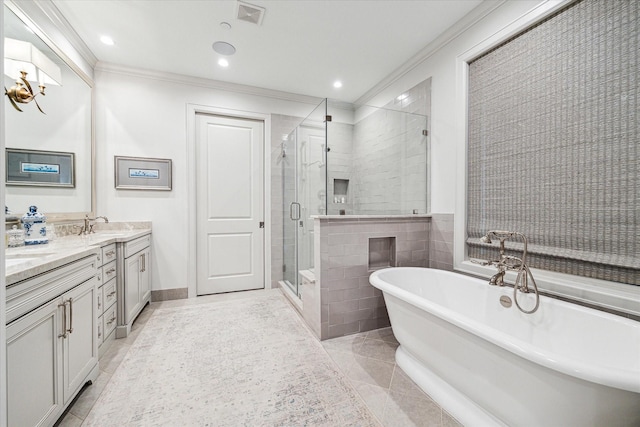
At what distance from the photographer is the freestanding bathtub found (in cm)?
90

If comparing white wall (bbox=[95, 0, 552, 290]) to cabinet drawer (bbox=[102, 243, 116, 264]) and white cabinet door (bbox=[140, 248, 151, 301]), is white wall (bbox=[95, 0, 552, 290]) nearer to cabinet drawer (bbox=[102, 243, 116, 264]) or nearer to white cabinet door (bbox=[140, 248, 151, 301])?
white cabinet door (bbox=[140, 248, 151, 301])

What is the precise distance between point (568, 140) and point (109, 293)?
3489mm

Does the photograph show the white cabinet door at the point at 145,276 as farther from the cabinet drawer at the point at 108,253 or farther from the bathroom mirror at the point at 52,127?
the bathroom mirror at the point at 52,127

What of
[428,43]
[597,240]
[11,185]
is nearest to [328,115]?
[428,43]

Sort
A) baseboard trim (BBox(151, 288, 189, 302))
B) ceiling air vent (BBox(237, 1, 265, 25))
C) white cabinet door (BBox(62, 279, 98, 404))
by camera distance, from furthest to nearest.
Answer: baseboard trim (BBox(151, 288, 189, 302))
ceiling air vent (BBox(237, 1, 265, 25))
white cabinet door (BBox(62, 279, 98, 404))

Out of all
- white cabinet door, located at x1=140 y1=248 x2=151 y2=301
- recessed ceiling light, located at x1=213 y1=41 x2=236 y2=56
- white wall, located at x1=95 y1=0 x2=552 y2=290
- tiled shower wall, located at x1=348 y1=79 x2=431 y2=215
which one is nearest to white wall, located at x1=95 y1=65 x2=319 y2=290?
white wall, located at x1=95 y1=0 x2=552 y2=290

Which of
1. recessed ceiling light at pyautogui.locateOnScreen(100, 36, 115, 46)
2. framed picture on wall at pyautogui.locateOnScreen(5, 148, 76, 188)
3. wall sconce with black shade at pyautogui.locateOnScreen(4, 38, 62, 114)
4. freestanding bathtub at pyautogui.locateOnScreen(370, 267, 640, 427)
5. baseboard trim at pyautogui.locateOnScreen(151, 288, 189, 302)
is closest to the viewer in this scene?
freestanding bathtub at pyautogui.locateOnScreen(370, 267, 640, 427)

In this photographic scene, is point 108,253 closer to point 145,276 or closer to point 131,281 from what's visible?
point 131,281

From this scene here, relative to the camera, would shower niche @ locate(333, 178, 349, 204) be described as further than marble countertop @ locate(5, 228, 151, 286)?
Yes

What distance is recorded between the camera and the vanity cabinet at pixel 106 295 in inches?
74.2

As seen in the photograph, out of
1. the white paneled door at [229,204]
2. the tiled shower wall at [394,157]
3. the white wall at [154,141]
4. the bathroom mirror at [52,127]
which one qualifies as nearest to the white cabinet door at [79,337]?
the bathroom mirror at [52,127]

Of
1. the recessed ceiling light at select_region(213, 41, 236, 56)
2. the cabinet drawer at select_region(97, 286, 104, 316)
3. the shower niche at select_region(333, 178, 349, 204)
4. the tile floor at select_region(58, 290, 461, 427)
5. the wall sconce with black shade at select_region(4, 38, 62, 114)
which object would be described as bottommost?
the tile floor at select_region(58, 290, 461, 427)

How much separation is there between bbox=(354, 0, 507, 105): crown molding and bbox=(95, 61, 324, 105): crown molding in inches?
41.7

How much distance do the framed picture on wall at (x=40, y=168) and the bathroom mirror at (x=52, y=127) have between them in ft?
0.08
